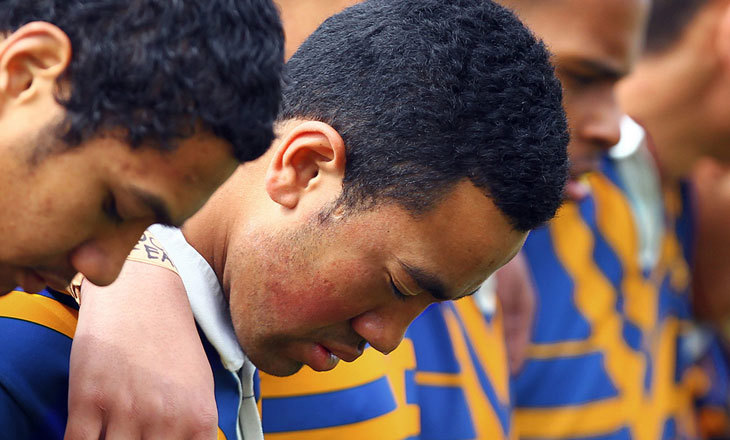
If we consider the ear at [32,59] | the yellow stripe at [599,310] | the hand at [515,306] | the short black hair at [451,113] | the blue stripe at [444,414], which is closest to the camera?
the ear at [32,59]

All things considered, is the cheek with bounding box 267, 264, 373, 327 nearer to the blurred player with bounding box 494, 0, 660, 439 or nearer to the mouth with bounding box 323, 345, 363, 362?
the mouth with bounding box 323, 345, 363, 362

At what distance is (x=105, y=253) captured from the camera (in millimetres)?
1191

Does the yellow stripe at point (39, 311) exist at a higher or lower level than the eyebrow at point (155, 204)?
lower

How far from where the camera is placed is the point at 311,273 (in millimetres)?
1501

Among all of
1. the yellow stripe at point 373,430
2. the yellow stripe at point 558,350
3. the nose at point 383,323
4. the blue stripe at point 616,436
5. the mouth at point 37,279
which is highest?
the mouth at point 37,279

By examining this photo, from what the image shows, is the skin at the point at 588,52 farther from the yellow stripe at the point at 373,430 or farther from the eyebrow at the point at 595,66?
the yellow stripe at the point at 373,430

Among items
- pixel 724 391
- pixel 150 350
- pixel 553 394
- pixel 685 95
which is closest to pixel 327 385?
pixel 150 350

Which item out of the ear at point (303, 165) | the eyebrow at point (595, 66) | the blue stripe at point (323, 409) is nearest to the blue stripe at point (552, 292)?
the eyebrow at point (595, 66)

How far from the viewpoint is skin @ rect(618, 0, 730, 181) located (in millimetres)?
3553

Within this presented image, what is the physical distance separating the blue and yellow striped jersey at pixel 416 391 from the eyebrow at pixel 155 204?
578mm

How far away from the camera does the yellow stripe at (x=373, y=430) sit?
66.6 inches

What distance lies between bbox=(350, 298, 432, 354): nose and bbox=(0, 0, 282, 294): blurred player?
0.44m

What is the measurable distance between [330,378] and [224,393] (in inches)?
10.1

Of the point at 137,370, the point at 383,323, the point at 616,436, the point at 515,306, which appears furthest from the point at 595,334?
the point at 137,370
